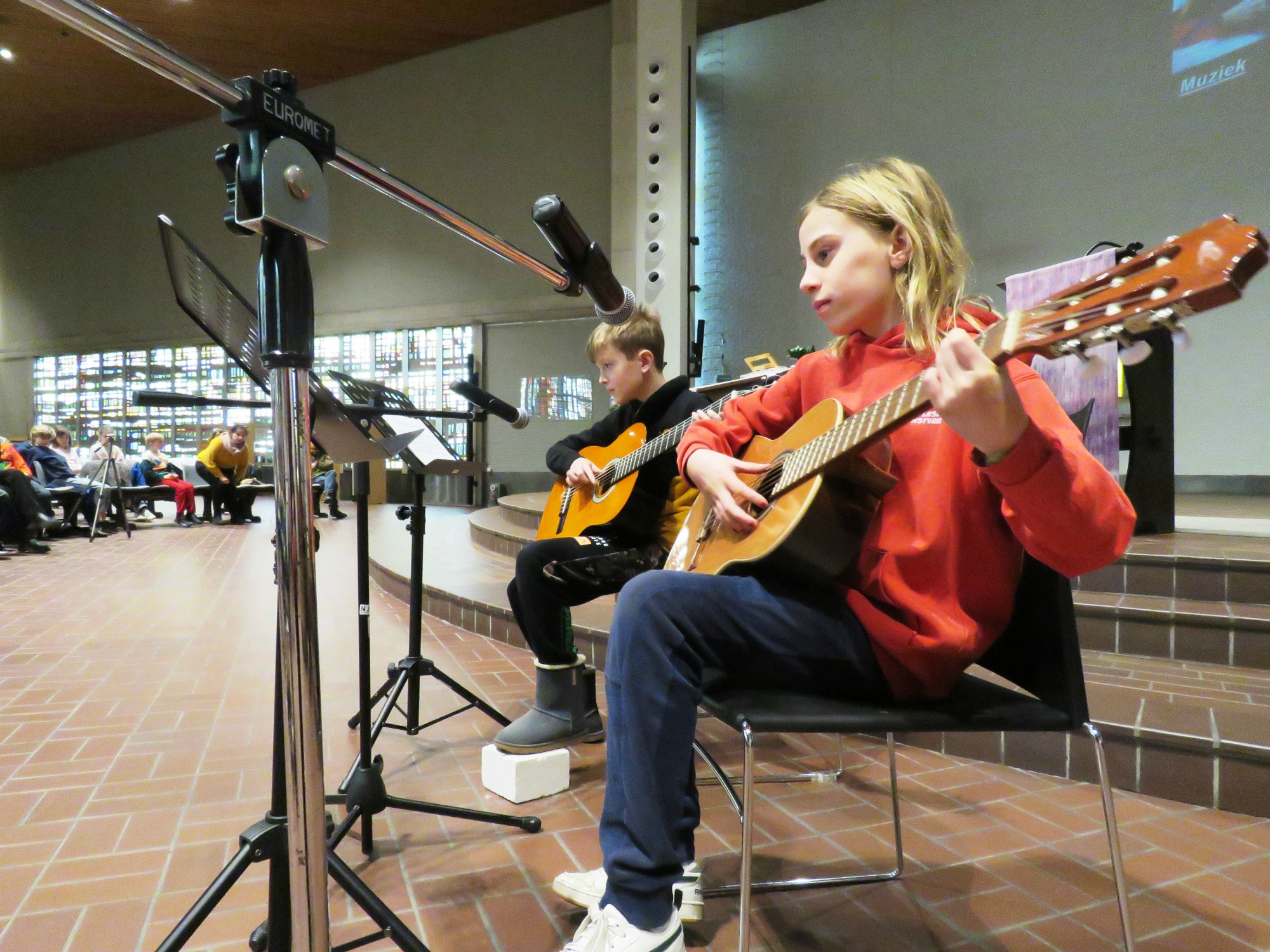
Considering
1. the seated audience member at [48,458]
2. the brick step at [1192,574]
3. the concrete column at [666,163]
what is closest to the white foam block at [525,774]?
the brick step at [1192,574]

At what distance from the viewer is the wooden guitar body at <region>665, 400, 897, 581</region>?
3.82 feet

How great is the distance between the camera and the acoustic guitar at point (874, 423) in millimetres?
746

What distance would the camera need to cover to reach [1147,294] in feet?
2.53

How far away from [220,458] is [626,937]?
9.15 metres

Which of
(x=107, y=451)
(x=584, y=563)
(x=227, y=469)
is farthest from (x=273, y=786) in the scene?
(x=227, y=469)

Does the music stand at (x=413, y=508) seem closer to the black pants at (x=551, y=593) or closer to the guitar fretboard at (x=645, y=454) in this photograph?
the black pants at (x=551, y=593)

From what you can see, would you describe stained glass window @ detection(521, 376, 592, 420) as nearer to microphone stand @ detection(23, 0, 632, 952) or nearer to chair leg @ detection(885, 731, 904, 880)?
chair leg @ detection(885, 731, 904, 880)

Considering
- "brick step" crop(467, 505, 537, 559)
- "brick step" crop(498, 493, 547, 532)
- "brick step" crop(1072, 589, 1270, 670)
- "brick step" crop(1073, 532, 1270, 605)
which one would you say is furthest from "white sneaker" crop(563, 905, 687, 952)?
"brick step" crop(498, 493, 547, 532)

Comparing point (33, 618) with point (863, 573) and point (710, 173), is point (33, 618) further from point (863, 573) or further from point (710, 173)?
point (710, 173)

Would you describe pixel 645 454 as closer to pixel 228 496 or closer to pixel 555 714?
pixel 555 714

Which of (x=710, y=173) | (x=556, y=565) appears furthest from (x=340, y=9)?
(x=556, y=565)

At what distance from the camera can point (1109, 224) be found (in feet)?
21.0

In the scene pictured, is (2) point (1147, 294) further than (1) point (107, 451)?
No

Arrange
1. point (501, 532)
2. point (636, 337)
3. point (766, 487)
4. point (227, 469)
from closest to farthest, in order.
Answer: point (766, 487) < point (636, 337) < point (501, 532) < point (227, 469)
